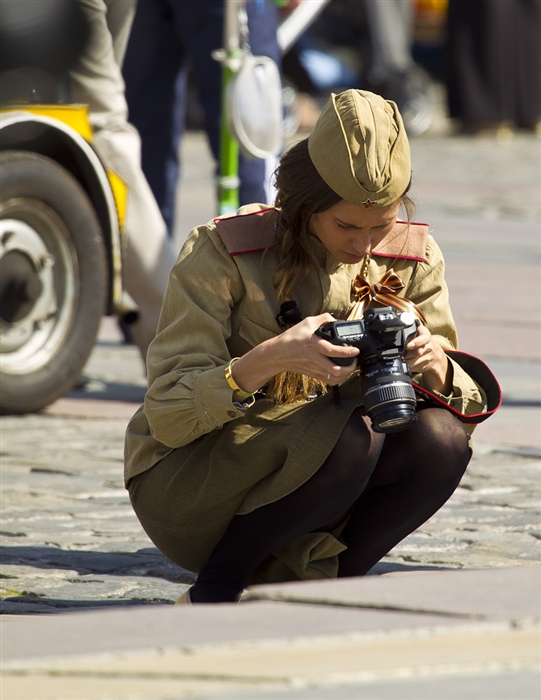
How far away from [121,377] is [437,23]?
1616cm

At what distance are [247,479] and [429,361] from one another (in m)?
0.46

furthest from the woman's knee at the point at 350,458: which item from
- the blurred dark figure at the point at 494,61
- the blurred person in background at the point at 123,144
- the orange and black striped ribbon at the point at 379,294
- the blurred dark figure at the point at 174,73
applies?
the blurred dark figure at the point at 494,61

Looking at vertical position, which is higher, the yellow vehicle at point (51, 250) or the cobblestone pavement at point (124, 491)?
the yellow vehicle at point (51, 250)

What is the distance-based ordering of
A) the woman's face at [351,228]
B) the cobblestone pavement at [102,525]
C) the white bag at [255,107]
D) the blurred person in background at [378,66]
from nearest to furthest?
1. the woman's face at [351,228]
2. the cobblestone pavement at [102,525]
3. the white bag at [255,107]
4. the blurred person in background at [378,66]

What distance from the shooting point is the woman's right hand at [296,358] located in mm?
2775

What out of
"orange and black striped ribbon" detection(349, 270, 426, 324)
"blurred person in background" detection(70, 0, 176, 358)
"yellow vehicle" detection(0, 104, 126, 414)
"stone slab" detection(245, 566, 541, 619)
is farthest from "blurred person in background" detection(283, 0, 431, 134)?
"stone slab" detection(245, 566, 541, 619)

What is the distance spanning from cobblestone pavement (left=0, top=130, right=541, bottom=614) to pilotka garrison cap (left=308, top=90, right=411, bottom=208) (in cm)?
99

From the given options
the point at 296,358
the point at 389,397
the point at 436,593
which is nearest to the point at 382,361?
the point at 389,397

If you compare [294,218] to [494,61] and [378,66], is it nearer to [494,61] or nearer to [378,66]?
[494,61]

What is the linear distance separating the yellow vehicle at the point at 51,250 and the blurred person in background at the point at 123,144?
0.10m

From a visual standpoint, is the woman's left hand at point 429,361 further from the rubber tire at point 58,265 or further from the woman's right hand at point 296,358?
the rubber tire at point 58,265

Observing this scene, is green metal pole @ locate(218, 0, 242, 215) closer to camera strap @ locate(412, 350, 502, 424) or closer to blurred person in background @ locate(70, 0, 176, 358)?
blurred person in background @ locate(70, 0, 176, 358)

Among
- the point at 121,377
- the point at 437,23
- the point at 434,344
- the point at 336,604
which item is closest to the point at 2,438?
the point at 121,377

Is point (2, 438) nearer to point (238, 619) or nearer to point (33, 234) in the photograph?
point (33, 234)
